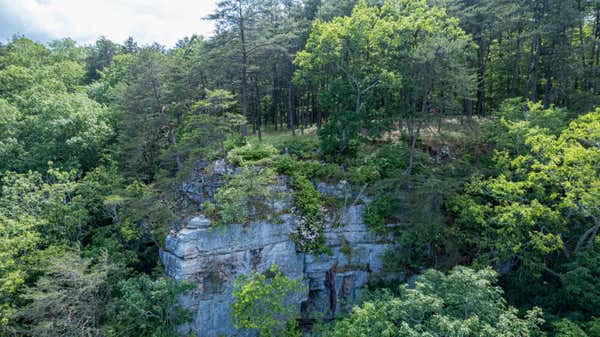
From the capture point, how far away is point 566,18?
17.6 m

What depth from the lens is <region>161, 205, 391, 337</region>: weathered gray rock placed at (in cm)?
1466

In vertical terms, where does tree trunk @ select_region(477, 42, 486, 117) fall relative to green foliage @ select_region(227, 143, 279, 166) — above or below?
above

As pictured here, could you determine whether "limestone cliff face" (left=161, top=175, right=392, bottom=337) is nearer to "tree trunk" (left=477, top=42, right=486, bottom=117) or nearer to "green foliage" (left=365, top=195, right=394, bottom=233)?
"green foliage" (left=365, top=195, right=394, bottom=233)

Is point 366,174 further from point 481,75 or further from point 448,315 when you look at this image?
point 481,75

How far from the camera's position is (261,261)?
15727 mm

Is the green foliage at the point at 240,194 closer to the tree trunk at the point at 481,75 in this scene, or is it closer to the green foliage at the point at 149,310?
the green foliage at the point at 149,310

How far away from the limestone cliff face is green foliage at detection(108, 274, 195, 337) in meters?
1.42

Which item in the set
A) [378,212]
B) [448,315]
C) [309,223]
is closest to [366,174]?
[378,212]

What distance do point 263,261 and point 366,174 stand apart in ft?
25.0

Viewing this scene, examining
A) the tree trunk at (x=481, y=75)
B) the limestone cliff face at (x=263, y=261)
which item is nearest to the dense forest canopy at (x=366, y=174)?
the tree trunk at (x=481, y=75)

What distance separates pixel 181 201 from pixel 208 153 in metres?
3.29

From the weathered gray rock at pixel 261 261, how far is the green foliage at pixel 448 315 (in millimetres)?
4138

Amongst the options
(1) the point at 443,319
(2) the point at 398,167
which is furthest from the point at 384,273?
(1) the point at 443,319

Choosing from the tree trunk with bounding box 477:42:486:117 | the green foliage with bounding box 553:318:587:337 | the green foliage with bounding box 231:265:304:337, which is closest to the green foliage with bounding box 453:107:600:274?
the green foliage with bounding box 553:318:587:337
